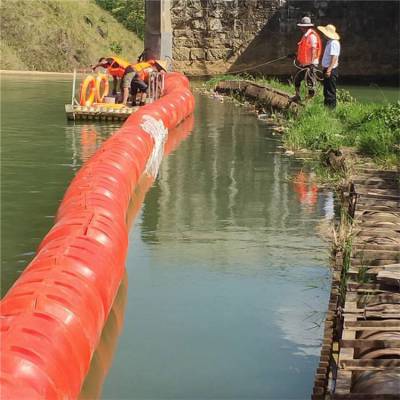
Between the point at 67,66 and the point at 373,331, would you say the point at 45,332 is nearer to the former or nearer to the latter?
the point at 373,331

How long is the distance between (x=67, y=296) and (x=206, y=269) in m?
2.08

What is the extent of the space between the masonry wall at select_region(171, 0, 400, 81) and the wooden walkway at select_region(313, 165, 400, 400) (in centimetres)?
2078

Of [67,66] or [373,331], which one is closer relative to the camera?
[373,331]

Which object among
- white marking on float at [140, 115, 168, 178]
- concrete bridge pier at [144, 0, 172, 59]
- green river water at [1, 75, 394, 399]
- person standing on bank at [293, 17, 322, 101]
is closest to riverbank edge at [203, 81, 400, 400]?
green river water at [1, 75, 394, 399]

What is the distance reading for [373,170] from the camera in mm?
9055

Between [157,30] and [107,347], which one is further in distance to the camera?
[157,30]

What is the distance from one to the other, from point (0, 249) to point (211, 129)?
7.86 meters

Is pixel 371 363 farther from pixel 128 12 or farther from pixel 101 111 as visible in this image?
pixel 128 12

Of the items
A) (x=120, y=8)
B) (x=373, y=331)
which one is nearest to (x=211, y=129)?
(x=373, y=331)

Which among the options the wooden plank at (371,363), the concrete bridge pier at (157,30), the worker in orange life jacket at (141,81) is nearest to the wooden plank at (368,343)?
the wooden plank at (371,363)

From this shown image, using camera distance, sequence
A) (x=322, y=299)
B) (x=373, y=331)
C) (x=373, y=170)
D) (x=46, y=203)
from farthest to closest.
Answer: (x=373, y=170) < (x=46, y=203) < (x=322, y=299) < (x=373, y=331)

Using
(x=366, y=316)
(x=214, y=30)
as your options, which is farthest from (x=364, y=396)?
(x=214, y=30)

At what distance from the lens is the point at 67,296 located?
4.37m

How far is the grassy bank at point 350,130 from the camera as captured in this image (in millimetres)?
10445
